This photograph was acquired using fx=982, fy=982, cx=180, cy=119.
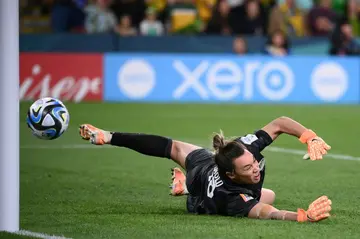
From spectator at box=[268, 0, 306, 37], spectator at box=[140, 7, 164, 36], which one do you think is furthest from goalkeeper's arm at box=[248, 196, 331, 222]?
spectator at box=[140, 7, 164, 36]

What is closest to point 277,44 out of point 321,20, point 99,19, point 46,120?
point 321,20

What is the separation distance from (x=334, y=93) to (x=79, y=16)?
20.3 feet

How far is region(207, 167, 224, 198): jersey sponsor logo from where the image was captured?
8.53 m

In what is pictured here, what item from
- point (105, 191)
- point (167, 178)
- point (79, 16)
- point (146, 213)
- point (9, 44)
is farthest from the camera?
point (79, 16)

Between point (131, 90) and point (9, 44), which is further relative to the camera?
point (131, 90)

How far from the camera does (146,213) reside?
8.89 metres

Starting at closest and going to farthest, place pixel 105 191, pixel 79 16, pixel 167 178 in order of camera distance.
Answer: pixel 105 191, pixel 167 178, pixel 79 16

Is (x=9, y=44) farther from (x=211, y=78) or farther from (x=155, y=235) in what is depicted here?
(x=211, y=78)

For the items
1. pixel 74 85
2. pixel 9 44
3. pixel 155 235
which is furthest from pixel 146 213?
pixel 74 85

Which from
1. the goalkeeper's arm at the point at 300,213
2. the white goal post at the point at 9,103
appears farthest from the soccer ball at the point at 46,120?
the goalkeeper's arm at the point at 300,213

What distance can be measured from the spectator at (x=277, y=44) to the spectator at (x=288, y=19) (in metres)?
0.33

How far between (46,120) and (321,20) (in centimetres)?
1635

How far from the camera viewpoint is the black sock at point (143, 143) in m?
9.12

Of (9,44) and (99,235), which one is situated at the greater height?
(9,44)
